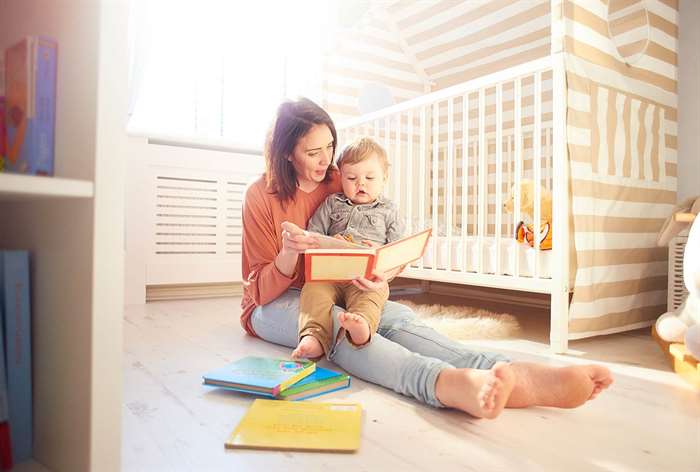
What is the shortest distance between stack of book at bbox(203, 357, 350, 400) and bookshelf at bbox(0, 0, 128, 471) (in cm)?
40

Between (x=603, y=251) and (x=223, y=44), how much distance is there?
2.25 meters

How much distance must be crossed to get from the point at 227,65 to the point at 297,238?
2.09 metres

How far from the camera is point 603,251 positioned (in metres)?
1.53

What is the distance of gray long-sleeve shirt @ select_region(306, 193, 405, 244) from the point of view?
1375 millimetres

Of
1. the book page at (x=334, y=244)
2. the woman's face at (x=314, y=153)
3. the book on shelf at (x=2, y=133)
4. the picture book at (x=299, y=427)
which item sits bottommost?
the picture book at (x=299, y=427)

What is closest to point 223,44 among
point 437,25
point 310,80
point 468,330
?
point 310,80

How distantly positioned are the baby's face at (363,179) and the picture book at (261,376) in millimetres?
509

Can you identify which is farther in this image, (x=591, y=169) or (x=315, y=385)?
(x=591, y=169)

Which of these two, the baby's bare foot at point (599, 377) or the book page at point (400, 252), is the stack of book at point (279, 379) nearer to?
the book page at point (400, 252)

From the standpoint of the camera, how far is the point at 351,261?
1.06m

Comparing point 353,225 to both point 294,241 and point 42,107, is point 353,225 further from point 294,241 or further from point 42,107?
point 42,107

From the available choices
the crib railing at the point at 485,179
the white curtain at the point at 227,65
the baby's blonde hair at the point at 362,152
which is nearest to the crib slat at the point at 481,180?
the crib railing at the point at 485,179

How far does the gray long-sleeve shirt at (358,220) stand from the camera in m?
1.38

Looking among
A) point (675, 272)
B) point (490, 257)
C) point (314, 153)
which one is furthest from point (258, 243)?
point (675, 272)
